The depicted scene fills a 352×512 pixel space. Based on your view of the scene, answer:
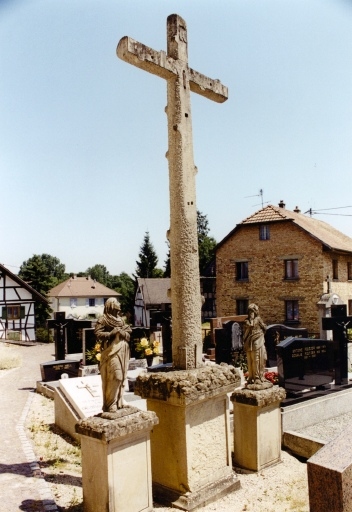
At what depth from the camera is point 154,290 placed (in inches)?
1762

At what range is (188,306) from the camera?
6.09 meters

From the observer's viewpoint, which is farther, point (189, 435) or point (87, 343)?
point (87, 343)

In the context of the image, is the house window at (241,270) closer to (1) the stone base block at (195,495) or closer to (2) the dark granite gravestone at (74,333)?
(2) the dark granite gravestone at (74,333)

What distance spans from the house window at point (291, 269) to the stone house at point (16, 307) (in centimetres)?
1907

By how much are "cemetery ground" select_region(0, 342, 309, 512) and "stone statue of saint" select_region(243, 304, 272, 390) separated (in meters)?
1.44

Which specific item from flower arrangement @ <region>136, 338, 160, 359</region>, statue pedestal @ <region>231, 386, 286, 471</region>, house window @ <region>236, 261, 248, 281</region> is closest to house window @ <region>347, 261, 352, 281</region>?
house window @ <region>236, 261, 248, 281</region>

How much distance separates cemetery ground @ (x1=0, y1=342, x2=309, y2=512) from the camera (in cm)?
579

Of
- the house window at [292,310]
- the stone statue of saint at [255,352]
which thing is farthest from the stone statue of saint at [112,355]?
the house window at [292,310]

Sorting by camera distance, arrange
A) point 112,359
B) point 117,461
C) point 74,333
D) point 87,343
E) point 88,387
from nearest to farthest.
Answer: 1. point 117,461
2. point 112,359
3. point 88,387
4. point 87,343
5. point 74,333

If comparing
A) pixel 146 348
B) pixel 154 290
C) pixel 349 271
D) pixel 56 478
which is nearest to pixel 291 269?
pixel 349 271

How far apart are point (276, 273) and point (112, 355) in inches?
922

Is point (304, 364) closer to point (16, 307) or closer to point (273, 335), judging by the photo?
point (273, 335)

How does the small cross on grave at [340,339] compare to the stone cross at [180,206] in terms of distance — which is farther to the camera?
the small cross on grave at [340,339]

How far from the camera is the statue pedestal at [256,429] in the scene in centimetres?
714
